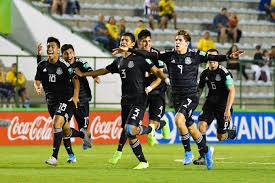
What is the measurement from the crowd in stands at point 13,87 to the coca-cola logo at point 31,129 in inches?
22.4

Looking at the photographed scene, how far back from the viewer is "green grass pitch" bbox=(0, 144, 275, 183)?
50.8 ft

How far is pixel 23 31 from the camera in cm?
3222

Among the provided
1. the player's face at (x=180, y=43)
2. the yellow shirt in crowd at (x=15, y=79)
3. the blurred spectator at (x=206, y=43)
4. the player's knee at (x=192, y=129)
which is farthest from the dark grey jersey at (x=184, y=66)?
the blurred spectator at (x=206, y=43)

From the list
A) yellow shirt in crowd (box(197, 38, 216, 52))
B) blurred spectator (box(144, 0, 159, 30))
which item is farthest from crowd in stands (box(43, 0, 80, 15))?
yellow shirt in crowd (box(197, 38, 216, 52))

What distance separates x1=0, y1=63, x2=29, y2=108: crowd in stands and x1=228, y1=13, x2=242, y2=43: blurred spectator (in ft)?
36.6

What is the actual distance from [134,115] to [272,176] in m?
2.82

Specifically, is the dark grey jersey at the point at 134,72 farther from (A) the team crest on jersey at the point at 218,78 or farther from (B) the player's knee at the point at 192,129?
(A) the team crest on jersey at the point at 218,78

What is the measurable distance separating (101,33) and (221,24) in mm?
5423

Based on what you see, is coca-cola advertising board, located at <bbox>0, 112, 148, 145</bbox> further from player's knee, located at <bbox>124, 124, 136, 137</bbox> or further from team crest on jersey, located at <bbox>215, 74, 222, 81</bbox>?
player's knee, located at <bbox>124, 124, 136, 137</bbox>

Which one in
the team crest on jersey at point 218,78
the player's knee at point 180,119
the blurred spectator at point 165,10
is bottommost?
the player's knee at point 180,119

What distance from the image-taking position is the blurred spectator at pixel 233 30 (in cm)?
3644

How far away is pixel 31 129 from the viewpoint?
27438 millimetres

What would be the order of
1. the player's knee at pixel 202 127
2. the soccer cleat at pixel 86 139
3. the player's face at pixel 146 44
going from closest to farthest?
the player's face at pixel 146 44
the player's knee at pixel 202 127
the soccer cleat at pixel 86 139

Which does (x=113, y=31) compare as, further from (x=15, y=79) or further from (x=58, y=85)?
(x=58, y=85)
